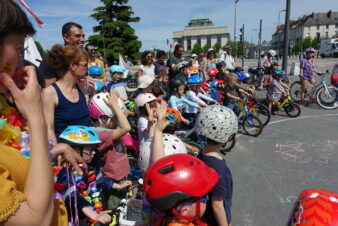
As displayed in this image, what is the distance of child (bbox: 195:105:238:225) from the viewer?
188 centimetres

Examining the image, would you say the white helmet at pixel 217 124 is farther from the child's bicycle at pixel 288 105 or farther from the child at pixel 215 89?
the child's bicycle at pixel 288 105

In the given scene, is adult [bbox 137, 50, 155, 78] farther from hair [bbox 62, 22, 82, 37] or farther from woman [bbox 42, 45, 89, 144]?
woman [bbox 42, 45, 89, 144]

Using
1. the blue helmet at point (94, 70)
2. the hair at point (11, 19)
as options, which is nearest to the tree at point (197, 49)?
the blue helmet at point (94, 70)

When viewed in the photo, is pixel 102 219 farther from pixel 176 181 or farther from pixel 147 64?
pixel 147 64

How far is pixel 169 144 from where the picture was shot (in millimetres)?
2398

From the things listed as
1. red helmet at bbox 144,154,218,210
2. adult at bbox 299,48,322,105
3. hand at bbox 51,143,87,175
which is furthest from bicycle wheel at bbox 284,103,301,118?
hand at bbox 51,143,87,175

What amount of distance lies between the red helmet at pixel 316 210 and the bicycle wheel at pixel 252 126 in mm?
4669

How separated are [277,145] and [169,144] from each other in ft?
13.3

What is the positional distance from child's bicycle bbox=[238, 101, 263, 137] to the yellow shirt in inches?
230

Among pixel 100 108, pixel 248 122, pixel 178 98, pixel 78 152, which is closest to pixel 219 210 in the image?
pixel 78 152

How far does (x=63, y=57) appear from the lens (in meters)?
2.67

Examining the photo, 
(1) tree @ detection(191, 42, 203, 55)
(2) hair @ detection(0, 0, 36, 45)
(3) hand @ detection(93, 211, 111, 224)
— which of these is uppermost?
(1) tree @ detection(191, 42, 203, 55)

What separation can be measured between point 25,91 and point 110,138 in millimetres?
1739

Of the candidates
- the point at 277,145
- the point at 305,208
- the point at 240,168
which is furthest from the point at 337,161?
the point at 305,208
